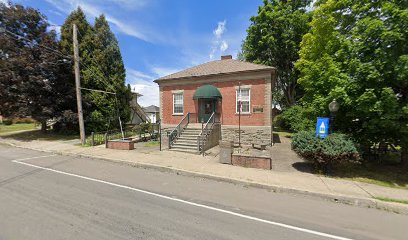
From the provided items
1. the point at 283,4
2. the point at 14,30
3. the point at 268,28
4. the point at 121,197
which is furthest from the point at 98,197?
the point at 283,4

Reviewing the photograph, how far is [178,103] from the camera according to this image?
17.6 m

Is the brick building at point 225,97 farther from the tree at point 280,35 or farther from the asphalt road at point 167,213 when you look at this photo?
the tree at point 280,35

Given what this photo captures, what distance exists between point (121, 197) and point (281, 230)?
4131 mm

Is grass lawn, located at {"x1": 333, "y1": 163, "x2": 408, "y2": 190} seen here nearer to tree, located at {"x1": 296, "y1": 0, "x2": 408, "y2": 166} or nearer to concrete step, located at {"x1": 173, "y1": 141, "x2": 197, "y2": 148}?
tree, located at {"x1": 296, "y1": 0, "x2": 408, "y2": 166}

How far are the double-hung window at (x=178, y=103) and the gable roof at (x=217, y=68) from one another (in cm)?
167

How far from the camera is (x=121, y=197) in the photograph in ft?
17.9

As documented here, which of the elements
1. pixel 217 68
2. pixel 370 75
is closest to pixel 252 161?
pixel 370 75

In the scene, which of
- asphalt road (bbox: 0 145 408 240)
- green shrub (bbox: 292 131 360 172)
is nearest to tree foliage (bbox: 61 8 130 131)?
asphalt road (bbox: 0 145 408 240)

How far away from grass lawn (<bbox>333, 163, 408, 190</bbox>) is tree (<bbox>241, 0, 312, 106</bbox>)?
16.7 m

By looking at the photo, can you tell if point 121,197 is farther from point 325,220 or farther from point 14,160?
point 14,160

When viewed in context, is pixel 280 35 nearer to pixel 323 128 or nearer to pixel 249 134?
pixel 249 134

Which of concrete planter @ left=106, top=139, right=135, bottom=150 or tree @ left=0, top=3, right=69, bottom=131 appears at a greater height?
tree @ left=0, top=3, right=69, bottom=131

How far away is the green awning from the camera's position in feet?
49.6

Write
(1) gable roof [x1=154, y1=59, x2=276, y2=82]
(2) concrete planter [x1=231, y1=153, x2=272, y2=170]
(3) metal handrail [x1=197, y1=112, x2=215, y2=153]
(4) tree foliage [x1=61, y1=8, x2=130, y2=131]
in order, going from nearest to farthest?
(2) concrete planter [x1=231, y1=153, x2=272, y2=170]
(3) metal handrail [x1=197, y1=112, x2=215, y2=153]
(1) gable roof [x1=154, y1=59, x2=276, y2=82]
(4) tree foliage [x1=61, y1=8, x2=130, y2=131]
